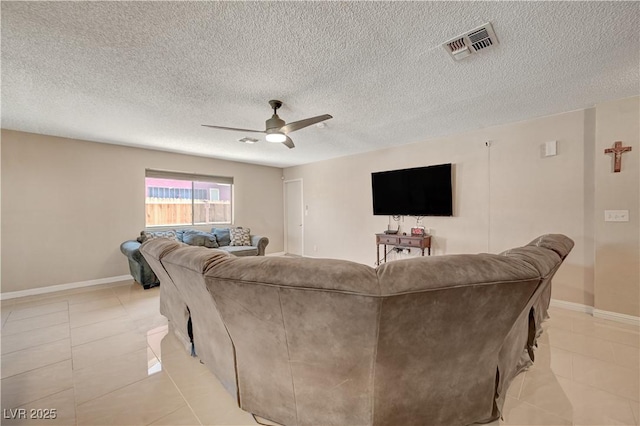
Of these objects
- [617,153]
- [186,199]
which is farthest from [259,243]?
[617,153]

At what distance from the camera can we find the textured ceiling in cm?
153

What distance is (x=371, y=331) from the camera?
105 centimetres

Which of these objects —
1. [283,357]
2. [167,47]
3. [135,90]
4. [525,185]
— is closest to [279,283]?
[283,357]

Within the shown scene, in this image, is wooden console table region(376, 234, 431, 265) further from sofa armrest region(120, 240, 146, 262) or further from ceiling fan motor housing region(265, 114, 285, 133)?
sofa armrest region(120, 240, 146, 262)

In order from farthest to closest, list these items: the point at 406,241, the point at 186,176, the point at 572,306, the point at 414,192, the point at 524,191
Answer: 1. the point at 186,176
2. the point at 414,192
3. the point at 406,241
4. the point at 524,191
5. the point at 572,306

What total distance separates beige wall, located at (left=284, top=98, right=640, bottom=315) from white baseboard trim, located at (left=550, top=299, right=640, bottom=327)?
0.05m

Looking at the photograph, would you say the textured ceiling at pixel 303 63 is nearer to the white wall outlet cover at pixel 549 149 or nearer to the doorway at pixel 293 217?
the white wall outlet cover at pixel 549 149

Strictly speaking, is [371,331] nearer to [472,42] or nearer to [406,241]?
[472,42]

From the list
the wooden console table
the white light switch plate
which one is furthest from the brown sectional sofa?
the wooden console table

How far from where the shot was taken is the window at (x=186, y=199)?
4.86m

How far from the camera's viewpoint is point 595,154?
112 inches

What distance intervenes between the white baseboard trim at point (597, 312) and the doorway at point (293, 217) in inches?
187

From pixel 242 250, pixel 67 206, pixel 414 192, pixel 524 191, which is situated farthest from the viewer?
pixel 242 250

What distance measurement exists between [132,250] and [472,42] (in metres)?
4.68
